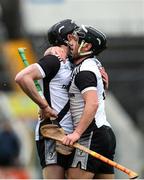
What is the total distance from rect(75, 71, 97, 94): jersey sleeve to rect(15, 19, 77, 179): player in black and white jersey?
0.62 feet

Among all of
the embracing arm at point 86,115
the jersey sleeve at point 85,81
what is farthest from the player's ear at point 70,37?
the embracing arm at point 86,115

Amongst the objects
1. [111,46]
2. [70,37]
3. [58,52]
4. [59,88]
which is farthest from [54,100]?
[111,46]

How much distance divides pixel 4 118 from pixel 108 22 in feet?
35.0

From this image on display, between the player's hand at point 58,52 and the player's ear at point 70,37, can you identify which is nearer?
the player's hand at point 58,52

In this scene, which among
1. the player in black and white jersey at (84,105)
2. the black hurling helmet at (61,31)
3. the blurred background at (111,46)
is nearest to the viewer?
the player in black and white jersey at (84,105)

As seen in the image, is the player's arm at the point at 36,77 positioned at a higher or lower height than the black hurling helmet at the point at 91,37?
lower

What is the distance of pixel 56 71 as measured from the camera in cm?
802

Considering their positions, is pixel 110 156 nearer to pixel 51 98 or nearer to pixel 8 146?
pixel 51 98

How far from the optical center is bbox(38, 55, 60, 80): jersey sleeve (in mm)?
7914

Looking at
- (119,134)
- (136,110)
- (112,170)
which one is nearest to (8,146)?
(119,134)

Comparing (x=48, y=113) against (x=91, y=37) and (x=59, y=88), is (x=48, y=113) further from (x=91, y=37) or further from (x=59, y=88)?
(x=91, y=37)

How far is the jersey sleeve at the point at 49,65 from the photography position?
7914mm

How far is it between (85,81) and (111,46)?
1812cm

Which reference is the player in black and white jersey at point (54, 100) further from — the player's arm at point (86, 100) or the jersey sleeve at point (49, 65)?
the player's arm at point (86, 100)
